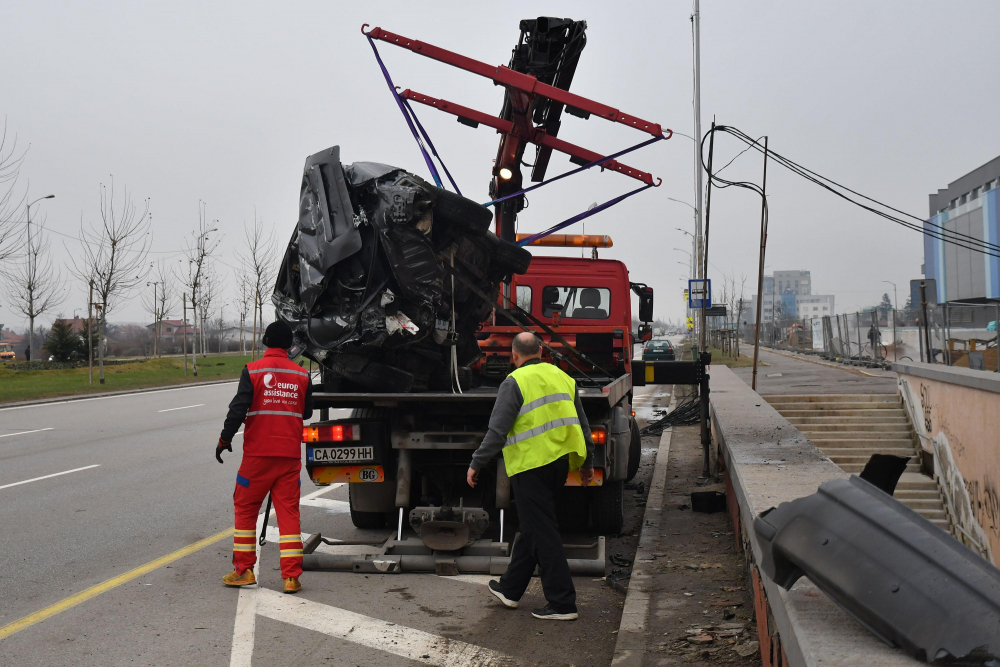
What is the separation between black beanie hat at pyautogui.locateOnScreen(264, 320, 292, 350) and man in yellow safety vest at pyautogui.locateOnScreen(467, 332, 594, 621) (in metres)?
1.67

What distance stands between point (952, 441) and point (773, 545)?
915 cm

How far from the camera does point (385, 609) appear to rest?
5395mm

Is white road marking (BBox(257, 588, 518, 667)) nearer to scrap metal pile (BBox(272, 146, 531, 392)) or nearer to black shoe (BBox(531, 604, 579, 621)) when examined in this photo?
black shoe (BBox(531, 604, 579, 621))

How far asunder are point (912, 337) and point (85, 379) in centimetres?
2694

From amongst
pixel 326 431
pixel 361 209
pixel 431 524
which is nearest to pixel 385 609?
pixel 431 524

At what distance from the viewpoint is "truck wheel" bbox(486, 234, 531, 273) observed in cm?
719

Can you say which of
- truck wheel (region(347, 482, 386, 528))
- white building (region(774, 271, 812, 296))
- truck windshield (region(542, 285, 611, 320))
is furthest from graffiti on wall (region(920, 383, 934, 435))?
white building (region(774, 271, 812, 296))

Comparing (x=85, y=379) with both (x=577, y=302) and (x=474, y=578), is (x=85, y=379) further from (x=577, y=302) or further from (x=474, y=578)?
(x=474, y=578)

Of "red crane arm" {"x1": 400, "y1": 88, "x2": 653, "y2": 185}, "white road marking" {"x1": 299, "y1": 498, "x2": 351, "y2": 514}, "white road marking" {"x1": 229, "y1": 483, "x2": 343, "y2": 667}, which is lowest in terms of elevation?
"white road marking" {"x1": 299, "y1": 498, "x2": 351, "y2": 514}

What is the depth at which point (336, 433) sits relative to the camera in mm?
6484

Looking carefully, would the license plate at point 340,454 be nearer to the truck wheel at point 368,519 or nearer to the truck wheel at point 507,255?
the truck wheel at point 368,519

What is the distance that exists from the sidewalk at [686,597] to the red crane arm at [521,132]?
148 inches

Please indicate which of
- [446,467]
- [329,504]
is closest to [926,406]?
[329,504]

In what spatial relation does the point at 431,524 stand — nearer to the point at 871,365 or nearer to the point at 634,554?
the point at 634,554
